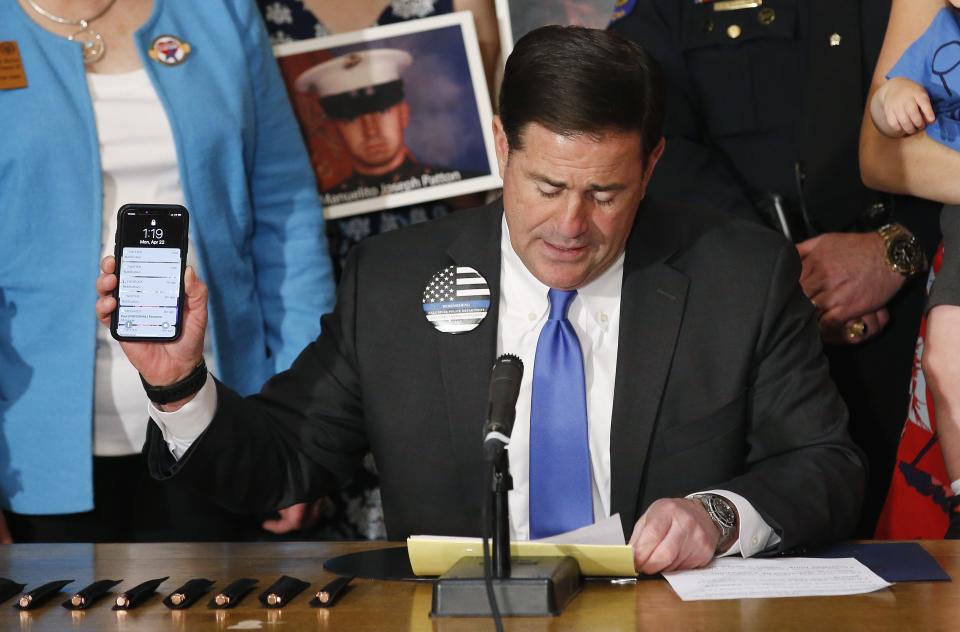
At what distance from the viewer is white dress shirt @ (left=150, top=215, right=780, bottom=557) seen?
8.29ft

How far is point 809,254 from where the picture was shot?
322 cm

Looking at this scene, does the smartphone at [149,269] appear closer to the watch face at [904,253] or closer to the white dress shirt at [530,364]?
the white dress shirt at [530,364]

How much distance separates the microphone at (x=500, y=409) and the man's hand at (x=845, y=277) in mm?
1476

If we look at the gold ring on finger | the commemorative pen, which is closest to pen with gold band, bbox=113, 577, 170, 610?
the commemorative pen

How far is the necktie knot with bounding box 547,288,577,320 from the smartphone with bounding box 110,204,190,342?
2.42 feet

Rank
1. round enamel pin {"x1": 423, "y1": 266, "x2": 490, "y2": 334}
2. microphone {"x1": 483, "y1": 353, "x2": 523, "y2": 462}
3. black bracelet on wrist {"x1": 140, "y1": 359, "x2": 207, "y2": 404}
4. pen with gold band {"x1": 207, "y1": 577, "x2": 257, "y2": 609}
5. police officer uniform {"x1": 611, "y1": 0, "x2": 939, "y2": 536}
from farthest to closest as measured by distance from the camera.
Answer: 1. police officer uniform {"x1": 611, "y1": 0, "x2": 939, "y2": 536}
2. round enamel pin {"x1": 423, "y1": 266, "x2": 490, "y2": 334}
3. black bracelet on wrist {"x1": 140, "y1": 359, "x2": 207, "y2": 404}
4. pen with gold band {"x1": 207, "y1": 577, "x2": 257, "y2": 609}
5. microphone {"x1": 483, "y1": 353, "x2": 523, "y2": 462}

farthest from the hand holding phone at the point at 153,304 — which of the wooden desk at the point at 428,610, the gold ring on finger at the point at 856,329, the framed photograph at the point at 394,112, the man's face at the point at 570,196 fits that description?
the gold ring on finger at the point at 856,329

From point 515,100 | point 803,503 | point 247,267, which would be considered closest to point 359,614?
point 803,503

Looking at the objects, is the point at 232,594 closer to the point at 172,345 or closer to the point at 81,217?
the point at 172,345

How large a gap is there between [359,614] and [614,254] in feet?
3.12

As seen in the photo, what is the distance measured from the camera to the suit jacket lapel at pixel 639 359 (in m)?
2.59

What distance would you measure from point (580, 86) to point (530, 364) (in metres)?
0.56

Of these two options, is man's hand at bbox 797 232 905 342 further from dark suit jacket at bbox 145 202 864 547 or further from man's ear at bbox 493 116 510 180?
man's ear at bbox 493 116 510 180

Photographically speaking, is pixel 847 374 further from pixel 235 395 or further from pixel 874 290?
pixel 235 395
